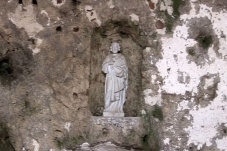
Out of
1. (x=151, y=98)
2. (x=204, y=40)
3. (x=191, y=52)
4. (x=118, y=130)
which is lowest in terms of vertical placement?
(x=118, y=130)

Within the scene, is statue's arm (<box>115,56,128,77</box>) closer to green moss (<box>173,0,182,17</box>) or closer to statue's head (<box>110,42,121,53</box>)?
statue's head (<box>110,42,121,53</box>)

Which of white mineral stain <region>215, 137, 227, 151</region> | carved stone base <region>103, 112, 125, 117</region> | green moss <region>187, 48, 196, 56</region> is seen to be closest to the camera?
white mineral stain <region>215, 137, 227, 151</region>

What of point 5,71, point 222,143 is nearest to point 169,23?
point 222,143

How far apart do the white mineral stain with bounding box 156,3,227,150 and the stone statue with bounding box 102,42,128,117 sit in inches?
13.4

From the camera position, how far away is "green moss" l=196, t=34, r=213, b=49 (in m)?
4.73

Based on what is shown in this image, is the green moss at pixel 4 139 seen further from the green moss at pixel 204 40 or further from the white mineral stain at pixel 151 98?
the green moss at pixel 204 40

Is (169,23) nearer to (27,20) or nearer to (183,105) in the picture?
(183,105)

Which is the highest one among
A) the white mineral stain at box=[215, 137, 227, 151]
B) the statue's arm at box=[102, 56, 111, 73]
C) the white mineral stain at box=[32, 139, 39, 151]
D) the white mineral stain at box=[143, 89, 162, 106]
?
the statue's arm at box=[102, 56, 111, 73]

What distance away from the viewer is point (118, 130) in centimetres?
478

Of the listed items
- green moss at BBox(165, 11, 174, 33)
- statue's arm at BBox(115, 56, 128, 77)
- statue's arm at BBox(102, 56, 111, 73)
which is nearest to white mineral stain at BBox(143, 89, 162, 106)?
statue's arm at BBox(115, 56, 128, 77)

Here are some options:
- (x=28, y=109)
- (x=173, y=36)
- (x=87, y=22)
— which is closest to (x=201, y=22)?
(x=173, y=36)

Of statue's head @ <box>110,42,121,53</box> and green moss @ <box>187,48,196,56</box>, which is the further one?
statue's head @ <box>110,42,121,53</box>

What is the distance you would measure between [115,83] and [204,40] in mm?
825

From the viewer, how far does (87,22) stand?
16.1 ft
